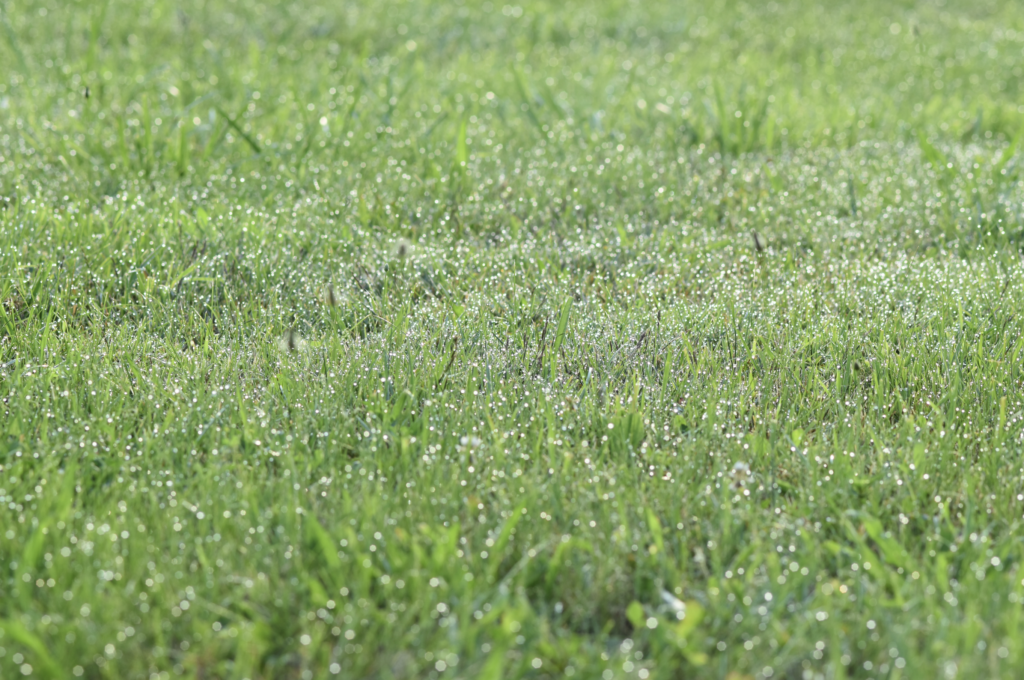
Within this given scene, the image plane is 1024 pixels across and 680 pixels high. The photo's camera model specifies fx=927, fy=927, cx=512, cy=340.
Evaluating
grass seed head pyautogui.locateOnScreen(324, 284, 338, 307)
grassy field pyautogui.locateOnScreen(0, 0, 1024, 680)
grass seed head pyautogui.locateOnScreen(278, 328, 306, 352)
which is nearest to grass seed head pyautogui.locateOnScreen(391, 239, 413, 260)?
grassy field pyautogui.locateOnScreen(0, 0, 1024, 680)

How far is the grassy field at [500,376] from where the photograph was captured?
166 cm

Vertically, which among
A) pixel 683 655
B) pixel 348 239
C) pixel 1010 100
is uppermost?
pixel 1010 100

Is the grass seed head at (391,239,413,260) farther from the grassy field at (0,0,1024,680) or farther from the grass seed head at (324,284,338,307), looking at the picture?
the grass seed head at (324,284,338,307)

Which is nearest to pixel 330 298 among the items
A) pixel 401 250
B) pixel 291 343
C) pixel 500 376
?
pixel 291 343

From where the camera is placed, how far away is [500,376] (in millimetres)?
2422

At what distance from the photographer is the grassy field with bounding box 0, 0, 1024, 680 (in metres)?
1.66

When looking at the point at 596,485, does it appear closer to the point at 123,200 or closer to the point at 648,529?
the point at 648,529

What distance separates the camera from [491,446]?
2111 mm

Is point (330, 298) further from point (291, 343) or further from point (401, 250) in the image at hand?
point (401, 250)

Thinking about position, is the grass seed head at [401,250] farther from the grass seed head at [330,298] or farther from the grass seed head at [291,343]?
the grass seed head at [291,343]

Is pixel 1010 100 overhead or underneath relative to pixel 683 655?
overhead

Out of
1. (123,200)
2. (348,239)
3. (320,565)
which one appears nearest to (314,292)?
(348,239)

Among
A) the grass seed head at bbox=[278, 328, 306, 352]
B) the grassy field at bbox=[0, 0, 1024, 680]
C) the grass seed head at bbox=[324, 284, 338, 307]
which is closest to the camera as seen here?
the grassy field at bbox=[0, 0, 1024, 680]

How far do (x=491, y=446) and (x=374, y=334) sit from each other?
2.10 ft
